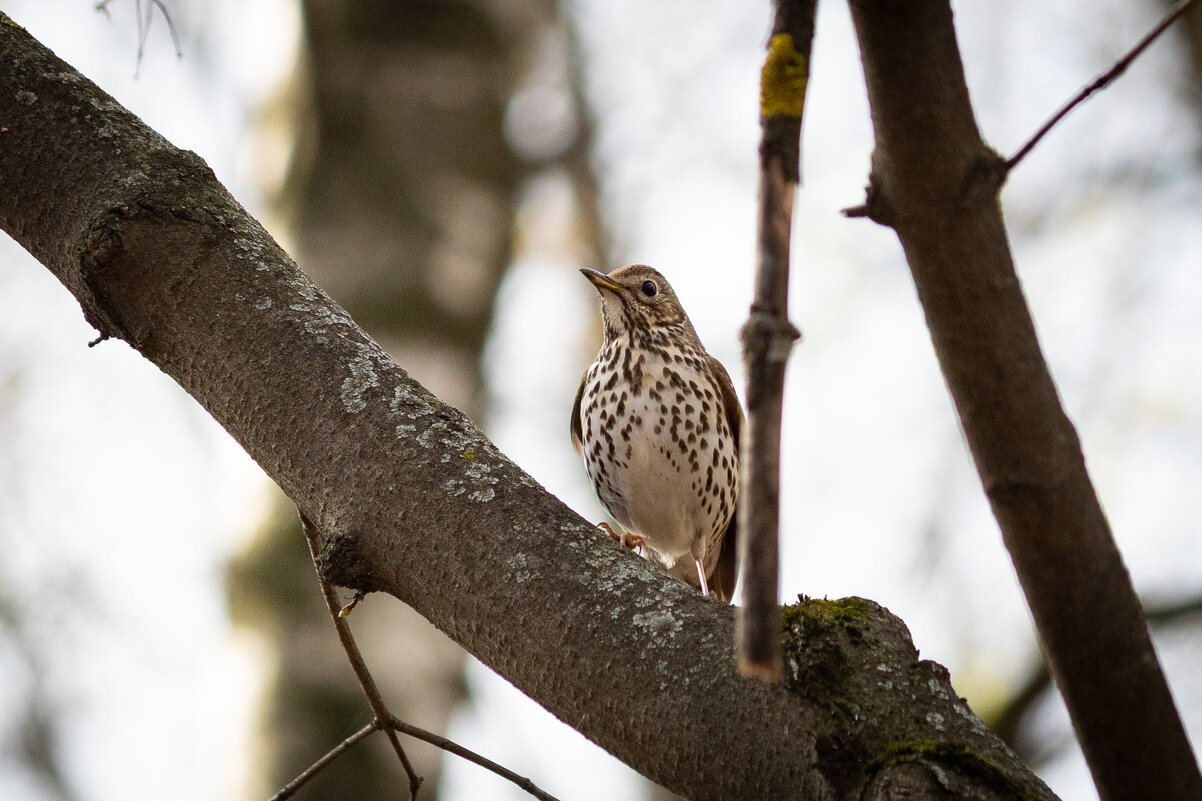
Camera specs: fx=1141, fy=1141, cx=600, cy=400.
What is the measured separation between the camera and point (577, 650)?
1681 millimetres

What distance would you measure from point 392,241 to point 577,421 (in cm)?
121

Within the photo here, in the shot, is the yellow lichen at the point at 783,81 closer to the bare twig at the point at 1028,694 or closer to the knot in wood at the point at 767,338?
the knot in wood at the point at 767,338

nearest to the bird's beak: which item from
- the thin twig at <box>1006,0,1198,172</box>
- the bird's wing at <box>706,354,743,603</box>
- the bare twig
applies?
the bird's wing at <box>706,354,743,603</box>

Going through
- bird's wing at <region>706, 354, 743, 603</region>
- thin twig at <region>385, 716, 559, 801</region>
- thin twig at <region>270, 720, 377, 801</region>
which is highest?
bird's wing at <region>706, 354, 743, 603</region>

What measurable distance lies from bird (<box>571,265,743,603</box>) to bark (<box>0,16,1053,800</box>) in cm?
272

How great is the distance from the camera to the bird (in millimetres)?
4699

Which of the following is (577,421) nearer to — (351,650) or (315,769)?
(351,650)

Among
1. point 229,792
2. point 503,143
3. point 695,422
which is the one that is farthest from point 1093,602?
point 503,143

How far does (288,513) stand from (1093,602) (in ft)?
12.3

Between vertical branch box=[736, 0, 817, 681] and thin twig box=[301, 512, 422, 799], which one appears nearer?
vertical branch box=[736, 0, 817, 681]

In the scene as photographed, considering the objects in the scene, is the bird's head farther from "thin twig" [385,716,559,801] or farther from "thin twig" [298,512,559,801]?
"thin twig" [385,716,559,801]

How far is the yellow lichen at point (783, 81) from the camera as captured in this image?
136 centimetres

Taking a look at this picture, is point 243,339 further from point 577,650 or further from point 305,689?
point 305,689

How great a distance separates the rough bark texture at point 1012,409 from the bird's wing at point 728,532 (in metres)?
3.56
